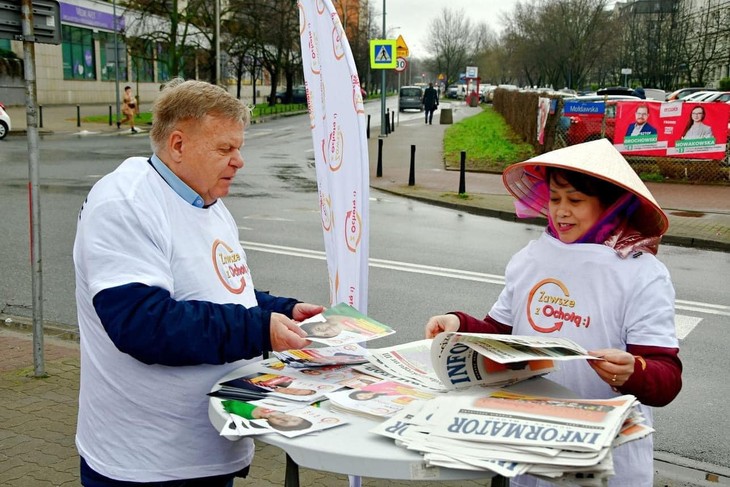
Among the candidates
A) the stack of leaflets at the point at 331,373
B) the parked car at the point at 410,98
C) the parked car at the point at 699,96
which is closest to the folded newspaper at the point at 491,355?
the stack of leaflets at the point at 331,373

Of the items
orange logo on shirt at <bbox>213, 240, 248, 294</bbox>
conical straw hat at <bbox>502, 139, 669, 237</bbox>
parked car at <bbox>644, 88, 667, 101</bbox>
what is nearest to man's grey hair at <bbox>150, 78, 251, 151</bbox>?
orange logo on shirt at <bbox>213, 240, 248, 294</bbox>

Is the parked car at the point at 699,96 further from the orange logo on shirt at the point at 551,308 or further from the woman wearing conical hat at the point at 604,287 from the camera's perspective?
the orange logo on shirt at the point at 551,308

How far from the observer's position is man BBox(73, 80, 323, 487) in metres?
2.14

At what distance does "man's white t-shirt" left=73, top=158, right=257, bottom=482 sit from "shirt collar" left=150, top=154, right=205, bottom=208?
2 cm

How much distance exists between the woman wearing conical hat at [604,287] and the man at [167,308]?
80 centimetres

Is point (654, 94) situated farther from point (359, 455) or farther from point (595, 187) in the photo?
point (359, 455)

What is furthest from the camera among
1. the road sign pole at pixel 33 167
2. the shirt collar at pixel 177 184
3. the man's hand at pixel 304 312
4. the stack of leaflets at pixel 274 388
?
the road sign pole at pixel 33 167

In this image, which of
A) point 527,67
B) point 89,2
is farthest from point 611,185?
point 527,67

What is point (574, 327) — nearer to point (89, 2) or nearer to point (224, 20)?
point (224, 20)

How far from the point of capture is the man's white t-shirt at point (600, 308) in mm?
2312

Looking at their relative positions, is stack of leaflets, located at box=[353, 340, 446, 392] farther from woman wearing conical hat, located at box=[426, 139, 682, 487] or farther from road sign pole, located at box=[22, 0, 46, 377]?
road sign pole, located at box=[22, 0, 46, 377]

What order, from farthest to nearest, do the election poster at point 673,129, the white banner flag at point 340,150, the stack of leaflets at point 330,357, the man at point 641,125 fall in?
the man at point 641,125, the election poster at point 673,129, the white banner flag at point 340,150, the stack of leaflets at point 330,357

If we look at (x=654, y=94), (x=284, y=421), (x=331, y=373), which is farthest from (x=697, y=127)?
(x=654, y=94)

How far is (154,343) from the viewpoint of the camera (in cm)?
213
